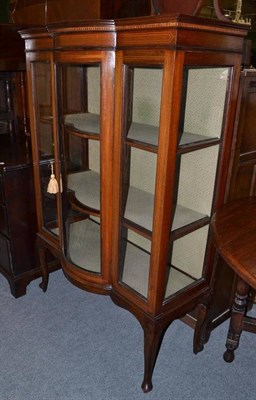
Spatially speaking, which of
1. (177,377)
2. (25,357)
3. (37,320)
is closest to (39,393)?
(25,357)

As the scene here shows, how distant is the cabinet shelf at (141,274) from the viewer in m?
1.58

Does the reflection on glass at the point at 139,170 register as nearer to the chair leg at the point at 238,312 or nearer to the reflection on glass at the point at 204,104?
the reflection on glass at the point at 204,104

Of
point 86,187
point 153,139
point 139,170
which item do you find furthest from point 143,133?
point 86,187

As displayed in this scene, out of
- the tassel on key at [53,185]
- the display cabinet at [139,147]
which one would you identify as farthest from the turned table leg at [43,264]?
the tassel on key at [53,185]

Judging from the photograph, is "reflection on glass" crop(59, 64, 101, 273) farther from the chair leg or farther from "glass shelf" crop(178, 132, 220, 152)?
the chair leg

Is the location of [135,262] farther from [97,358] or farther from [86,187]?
[97,358]

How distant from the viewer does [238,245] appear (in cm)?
121

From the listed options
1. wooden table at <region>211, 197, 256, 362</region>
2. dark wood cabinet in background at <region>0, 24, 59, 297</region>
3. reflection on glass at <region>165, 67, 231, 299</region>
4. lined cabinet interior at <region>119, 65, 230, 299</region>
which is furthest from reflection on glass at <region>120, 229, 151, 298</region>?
dark wood cabinet in background at <region>0, 24, 59, 297</region>

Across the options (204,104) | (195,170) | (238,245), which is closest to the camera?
(238,245)

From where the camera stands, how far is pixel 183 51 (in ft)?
3.66

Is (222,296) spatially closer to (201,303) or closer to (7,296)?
(201,303)

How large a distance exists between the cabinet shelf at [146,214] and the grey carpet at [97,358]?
80 cm

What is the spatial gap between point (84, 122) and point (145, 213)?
1.65 ft

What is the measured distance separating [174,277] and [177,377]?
52 centimetres
